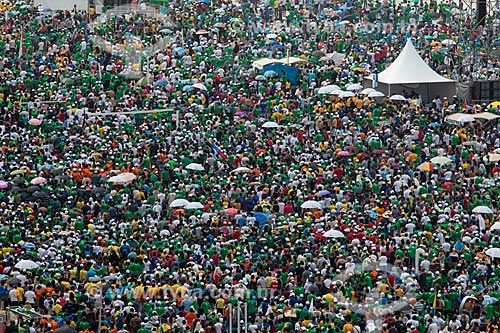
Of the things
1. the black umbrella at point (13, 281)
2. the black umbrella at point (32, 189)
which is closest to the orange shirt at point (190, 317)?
the black umbrella at point (13, 281)

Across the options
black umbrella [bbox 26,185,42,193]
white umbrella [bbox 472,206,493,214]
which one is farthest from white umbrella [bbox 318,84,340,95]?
black umbrella [bbox 26,185,42,193]

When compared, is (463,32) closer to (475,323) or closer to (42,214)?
(42,214)

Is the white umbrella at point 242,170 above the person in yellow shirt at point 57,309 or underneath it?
underneath

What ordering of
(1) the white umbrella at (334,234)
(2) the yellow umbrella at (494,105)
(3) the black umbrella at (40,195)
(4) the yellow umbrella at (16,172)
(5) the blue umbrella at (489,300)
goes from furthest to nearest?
(2) the yellow umbrella at (494,105), (4) the yellow umbrella at (16,172), (3) the black umbrella at (40,195), (1) the white umbrella at (334,234), (5) the blue umbrella at (489,300)

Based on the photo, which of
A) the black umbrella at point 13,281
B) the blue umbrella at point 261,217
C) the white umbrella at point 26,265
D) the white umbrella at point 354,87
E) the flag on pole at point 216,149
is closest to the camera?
the black umbrella at point 13,281

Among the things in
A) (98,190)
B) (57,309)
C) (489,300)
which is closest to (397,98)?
(98,190)

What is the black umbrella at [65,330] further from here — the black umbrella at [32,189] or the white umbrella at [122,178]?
the white umbrella at [122,178]

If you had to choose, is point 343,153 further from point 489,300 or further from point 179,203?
point 489,300
